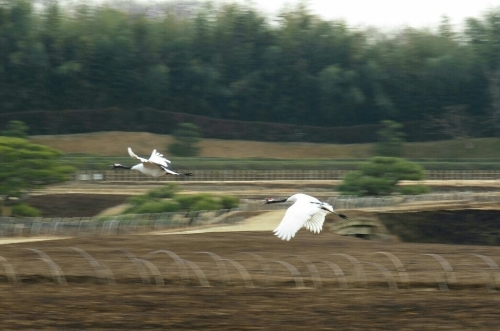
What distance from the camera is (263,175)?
191ft

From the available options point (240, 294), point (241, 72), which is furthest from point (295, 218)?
point (241, 72)

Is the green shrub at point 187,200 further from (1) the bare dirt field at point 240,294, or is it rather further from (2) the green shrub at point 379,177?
(1) the bare dirt field at point 240,294

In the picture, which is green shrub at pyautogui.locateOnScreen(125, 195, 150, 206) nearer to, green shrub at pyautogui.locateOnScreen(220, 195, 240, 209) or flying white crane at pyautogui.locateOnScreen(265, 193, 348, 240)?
green shrub at pyautogui.locateOnScreen(220, 195, 240, 209)

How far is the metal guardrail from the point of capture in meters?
54.7

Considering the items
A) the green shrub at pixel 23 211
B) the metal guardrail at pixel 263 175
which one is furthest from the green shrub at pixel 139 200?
the metal guardrail at pixel 263 175

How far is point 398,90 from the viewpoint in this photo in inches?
3164

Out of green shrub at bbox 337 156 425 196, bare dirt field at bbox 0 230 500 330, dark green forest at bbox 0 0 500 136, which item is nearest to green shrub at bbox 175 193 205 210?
green shrub at bbox 337 156 425 196

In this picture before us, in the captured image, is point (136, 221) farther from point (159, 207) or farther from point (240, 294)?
point (240, 294)

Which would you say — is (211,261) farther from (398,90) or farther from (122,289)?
(398,90)

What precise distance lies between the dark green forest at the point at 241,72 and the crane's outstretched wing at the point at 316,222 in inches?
2219

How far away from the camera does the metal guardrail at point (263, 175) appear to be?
5466cm

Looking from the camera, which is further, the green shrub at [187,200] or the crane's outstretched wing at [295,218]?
the green shrub at [187,200]

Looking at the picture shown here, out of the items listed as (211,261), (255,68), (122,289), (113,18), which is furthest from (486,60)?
(122,289)

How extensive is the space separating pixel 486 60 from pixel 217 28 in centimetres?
2338
